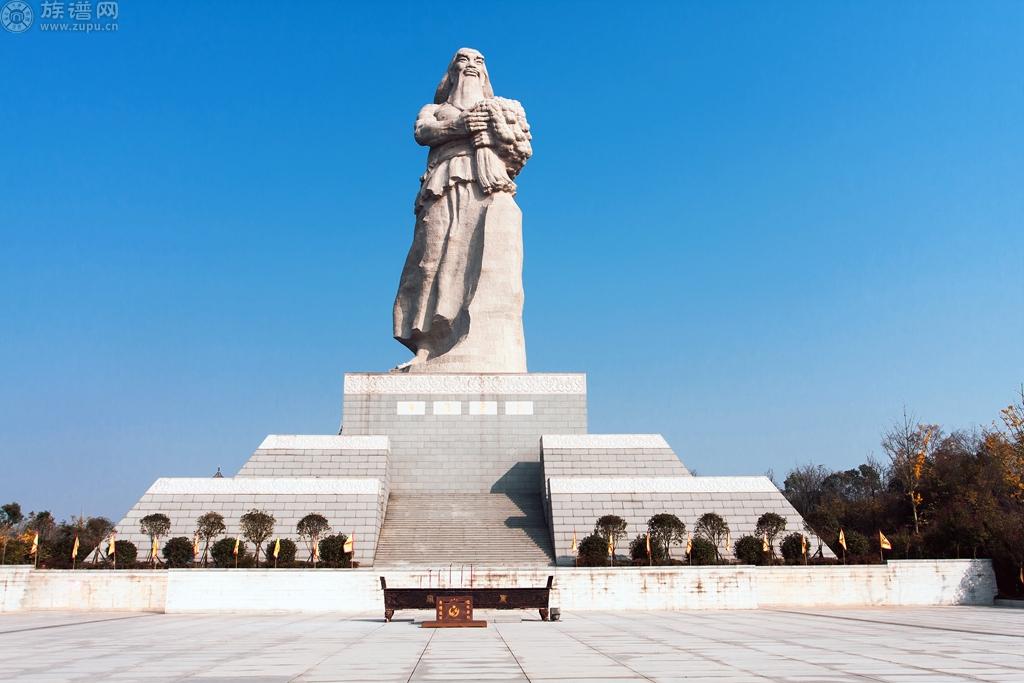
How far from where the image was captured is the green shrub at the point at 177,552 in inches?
607

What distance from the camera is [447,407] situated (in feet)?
72.5

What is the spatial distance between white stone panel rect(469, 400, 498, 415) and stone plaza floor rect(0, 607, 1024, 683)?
405 inches

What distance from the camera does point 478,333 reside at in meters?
23.0

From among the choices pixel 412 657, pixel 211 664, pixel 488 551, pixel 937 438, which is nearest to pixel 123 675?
pixel 211 664

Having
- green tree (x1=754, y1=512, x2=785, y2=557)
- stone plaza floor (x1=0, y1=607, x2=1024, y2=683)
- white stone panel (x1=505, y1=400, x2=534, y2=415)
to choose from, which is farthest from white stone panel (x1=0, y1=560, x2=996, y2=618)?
white stone panel (x1=505, y1=400, x2=534, y2=415)

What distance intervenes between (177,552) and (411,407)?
7789 millimetres

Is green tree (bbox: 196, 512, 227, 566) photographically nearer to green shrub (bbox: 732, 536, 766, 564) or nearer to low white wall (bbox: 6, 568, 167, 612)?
low white wall (bbox: 6, 568, 167, 612)

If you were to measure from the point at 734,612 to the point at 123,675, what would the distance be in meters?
9.63

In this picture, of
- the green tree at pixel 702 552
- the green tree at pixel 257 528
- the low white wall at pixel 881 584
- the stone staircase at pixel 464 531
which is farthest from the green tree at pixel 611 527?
the green tree at pixel 257 528

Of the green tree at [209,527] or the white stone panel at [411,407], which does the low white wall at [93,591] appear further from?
the white stone panel at [411,407]

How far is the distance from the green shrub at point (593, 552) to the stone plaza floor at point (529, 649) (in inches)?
130

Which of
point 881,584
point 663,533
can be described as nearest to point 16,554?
point 663,533

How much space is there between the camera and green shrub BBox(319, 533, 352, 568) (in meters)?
15.4

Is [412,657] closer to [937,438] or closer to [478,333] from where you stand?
[478,333]
